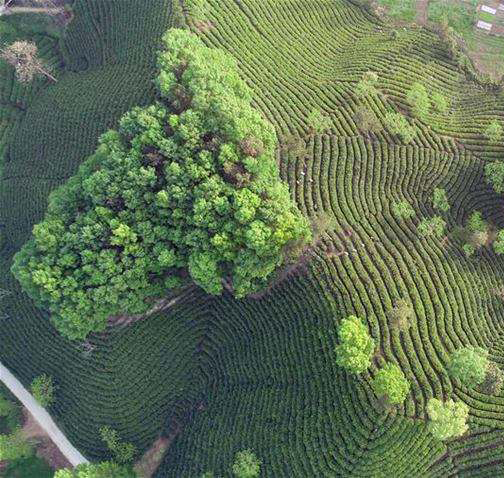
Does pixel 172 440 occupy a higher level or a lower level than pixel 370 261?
lower

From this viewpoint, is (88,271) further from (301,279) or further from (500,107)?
(500,107)

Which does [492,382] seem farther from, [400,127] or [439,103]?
[439,103]

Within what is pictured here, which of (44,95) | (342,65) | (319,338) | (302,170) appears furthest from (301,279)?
(44,95)

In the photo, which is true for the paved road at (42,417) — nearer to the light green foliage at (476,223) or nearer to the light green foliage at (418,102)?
the light green foliage at (476,223)

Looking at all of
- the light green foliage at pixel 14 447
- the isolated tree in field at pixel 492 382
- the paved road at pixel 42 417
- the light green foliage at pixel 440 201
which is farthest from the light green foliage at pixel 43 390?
the light green foliage at pixel 440 201

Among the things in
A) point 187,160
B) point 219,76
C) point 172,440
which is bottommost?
point 172,440
